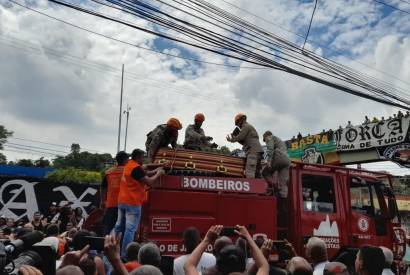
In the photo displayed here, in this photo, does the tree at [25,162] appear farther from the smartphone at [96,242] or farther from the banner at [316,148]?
the smartphone at [96,242]

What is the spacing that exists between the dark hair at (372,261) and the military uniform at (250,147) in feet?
13.0

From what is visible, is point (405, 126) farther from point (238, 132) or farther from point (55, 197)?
point (55, 197)

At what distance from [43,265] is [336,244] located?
20.6ft

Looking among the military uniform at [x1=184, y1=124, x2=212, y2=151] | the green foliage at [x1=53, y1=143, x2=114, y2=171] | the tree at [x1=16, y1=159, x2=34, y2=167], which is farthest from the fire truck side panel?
the green foliage at [x1=53, y1=143, x2=114, y2=171]

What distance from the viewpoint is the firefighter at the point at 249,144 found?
7.47 meters

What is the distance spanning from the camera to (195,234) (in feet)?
14.6

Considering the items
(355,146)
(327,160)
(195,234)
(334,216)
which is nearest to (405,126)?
(355,146)

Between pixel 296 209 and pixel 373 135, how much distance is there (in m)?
10.8

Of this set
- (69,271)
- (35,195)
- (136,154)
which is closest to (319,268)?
(69,271)

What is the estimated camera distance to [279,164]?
762 centimetres

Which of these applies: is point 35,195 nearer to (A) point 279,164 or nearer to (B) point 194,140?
(B) point 194,140

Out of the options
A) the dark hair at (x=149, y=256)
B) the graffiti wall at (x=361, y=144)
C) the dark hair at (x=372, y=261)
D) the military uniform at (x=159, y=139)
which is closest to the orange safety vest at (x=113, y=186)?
the military uniform at (x=159, y=139)

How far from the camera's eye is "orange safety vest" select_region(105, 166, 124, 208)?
6.93 m

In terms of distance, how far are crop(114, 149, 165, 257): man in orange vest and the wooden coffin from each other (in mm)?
562
